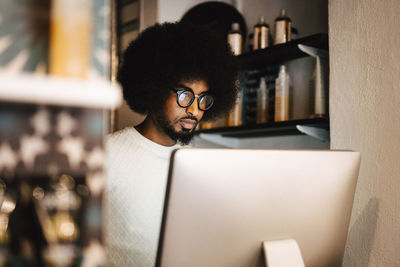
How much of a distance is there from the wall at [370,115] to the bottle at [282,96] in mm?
442

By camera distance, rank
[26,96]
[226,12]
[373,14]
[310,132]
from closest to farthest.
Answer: [26,96] → [373,14] → [310,132] → [226,12]

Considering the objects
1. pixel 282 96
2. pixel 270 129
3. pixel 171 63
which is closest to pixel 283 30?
pixel 282 96

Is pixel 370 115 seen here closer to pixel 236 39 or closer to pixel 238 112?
pixel 238 112

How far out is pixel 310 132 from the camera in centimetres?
168

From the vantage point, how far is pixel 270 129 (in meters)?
1.93

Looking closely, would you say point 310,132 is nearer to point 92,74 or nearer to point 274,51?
point 274,51

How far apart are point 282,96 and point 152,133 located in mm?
694

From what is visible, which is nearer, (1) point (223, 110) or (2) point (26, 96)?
(2) point (26, 96)

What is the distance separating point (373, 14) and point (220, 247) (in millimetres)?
948

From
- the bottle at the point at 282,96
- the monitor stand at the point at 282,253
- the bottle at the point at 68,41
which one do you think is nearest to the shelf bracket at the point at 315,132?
the bottle at the point at 282,96

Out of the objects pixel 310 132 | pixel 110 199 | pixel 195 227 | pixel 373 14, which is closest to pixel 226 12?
pixel 310 132

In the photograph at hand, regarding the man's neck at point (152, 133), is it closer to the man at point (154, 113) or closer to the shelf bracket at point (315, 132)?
the man at point (154, 113)

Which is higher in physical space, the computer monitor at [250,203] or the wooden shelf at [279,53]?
the wooden shelf at [279,53]

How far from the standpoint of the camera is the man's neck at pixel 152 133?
60.2 inches
